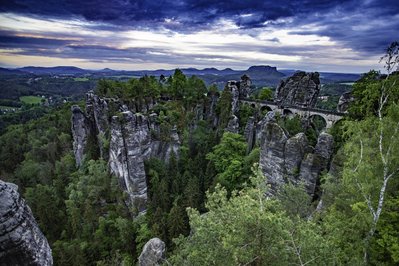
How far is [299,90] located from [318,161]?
2566 cm

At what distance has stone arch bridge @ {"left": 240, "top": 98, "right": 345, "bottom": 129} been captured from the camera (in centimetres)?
3978

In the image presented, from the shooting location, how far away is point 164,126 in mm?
40656

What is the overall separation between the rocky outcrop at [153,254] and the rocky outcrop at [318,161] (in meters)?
14.0

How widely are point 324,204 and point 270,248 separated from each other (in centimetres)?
1310

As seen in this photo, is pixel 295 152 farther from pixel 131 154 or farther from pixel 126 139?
pixel 126 139

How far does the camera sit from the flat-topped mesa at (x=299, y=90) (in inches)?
1729

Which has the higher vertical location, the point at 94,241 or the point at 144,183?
the point at 144,183

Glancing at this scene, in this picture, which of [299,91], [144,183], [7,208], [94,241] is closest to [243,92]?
[299,91]

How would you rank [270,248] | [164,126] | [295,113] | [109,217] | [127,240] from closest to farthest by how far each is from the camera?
[270,248] < [127,240] < [109,217] < [164,126] < [295,113]

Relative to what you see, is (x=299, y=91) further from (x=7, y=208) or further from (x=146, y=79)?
(x=7, y=208)

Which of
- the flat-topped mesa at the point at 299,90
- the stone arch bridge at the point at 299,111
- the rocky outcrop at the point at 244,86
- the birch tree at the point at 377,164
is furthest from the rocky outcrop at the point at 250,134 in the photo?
the birch tree at the point at 377,164

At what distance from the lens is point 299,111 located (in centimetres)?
4481

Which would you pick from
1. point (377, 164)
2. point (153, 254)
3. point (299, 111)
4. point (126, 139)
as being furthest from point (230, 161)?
point (377, 164)

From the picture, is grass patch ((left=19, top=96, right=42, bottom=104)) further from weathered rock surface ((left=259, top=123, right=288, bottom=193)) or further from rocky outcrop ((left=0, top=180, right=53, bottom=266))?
rocky outcrop ((left=0, top=180, right=53, bottom=266))
